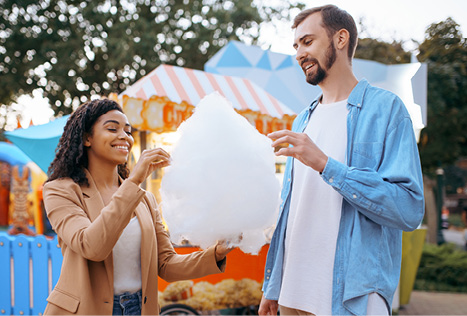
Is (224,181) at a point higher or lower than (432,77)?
lower

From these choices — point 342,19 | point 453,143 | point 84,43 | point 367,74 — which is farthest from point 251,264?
point 84,43

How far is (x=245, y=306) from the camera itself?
185 inches

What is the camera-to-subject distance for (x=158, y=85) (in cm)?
470

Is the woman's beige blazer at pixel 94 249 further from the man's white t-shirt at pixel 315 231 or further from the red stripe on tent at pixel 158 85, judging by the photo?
the red stripe on tent at pixel 158 85

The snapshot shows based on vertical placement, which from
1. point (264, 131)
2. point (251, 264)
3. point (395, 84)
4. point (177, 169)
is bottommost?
point (251, 264)

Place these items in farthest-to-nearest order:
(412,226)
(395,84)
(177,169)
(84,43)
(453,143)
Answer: (84,43)
(453,143)
(395,84)
(177,169)
(412,226)

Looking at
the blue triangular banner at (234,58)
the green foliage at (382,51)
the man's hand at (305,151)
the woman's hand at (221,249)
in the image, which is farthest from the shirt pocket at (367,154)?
the green foliage at (382,51)

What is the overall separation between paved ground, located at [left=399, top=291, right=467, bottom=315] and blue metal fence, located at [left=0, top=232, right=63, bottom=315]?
4991mm

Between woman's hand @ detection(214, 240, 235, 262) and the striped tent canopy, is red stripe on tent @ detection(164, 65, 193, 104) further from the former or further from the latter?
woman's hand @ detection(214, 240, 235, 262)

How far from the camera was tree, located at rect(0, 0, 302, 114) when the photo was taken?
36.0ft

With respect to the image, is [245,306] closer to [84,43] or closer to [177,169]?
[177,169]

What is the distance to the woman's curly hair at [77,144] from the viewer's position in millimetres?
1685

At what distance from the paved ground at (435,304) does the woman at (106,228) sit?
5516 millimetres

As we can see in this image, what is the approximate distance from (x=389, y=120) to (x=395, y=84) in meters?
5.18
